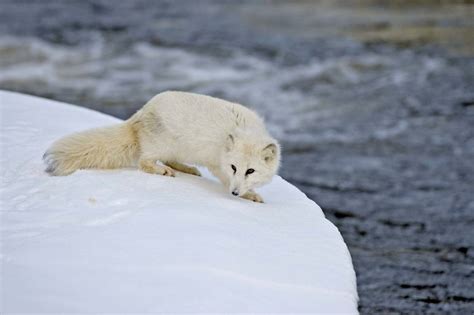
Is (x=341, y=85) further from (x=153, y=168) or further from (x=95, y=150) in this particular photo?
(x=95, y=150)

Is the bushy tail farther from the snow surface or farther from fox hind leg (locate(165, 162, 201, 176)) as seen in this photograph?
fox hind leg (locate(165, 162, 201, 176))

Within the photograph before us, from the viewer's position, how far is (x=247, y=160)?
147 inches

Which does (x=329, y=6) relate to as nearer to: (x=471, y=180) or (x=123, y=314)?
(x=471, y=180)

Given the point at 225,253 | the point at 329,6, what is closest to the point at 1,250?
the point at 225,253

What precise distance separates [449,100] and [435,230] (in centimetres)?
364

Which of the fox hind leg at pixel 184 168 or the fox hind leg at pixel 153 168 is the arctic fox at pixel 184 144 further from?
the fox hind leg at pixel 184 168

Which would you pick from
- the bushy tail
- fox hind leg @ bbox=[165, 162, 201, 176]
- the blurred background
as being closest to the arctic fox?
the bushy tail

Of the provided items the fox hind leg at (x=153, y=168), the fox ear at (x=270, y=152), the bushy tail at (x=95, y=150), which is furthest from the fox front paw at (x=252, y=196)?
the bushy tail at (x=95, y=150)

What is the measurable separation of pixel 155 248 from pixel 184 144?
3.18 feet

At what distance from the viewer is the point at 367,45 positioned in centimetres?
1179

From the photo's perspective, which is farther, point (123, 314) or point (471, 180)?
point (471, 180)

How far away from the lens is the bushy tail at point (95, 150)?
149 inches

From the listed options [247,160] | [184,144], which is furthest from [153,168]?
[247,160]

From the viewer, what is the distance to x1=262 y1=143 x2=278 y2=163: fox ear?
12.4ft
